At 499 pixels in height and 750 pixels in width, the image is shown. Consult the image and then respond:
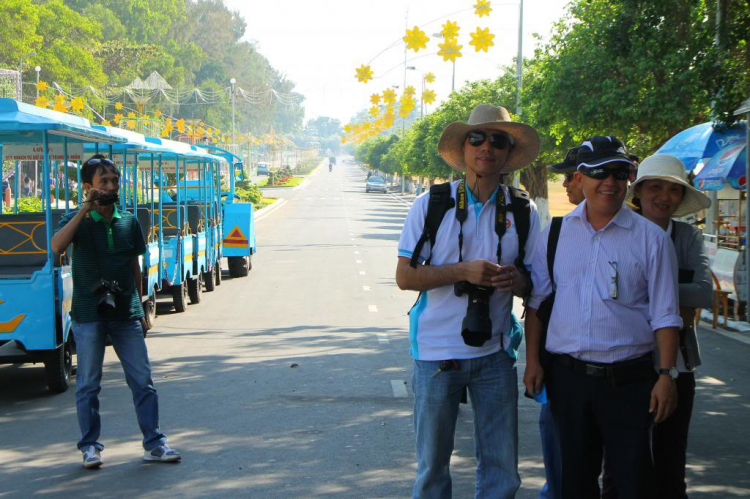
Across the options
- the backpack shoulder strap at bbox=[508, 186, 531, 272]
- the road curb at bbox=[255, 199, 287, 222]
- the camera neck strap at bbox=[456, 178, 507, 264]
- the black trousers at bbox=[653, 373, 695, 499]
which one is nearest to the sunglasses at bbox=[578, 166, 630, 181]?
the backpack shoulder strap at bbox=[508, 186, 531, 272]

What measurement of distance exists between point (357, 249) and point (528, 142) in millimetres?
22604

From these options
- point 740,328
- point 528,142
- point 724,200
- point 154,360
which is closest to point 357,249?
point 724,200

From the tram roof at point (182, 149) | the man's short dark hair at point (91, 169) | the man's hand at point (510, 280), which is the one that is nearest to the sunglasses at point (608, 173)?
the man's hand at point (510, 280)

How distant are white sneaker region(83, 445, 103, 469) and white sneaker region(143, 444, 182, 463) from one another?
0.97 feet

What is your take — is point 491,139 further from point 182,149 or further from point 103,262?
point 182,149

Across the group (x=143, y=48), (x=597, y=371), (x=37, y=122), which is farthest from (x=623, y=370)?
(x=143, y=48)

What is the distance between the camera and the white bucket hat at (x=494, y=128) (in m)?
4.47

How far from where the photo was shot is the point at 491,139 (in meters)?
4.45

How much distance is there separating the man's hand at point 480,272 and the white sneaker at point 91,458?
323 centimetres

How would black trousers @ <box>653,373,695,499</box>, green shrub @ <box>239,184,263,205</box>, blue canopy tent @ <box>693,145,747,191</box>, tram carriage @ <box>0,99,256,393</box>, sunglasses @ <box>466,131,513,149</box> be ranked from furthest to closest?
green shrub @ <box>239,184,263,205</box> < blue canopy tent @ <box>693,145,747,191</box> < tram carriage @ <box>0,99,256,393</box> < black trousers @ <box>653,373,695,499</box> < sunglasses @ <box>466,131,513,149</box>

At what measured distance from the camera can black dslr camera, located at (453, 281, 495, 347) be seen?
13.3ft

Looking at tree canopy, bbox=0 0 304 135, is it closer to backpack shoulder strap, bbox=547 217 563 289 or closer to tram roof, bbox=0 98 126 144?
tram roof, bbox=0 98 126 144

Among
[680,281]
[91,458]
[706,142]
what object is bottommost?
[91,458]

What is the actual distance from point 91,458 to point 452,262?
3134 millimetres
